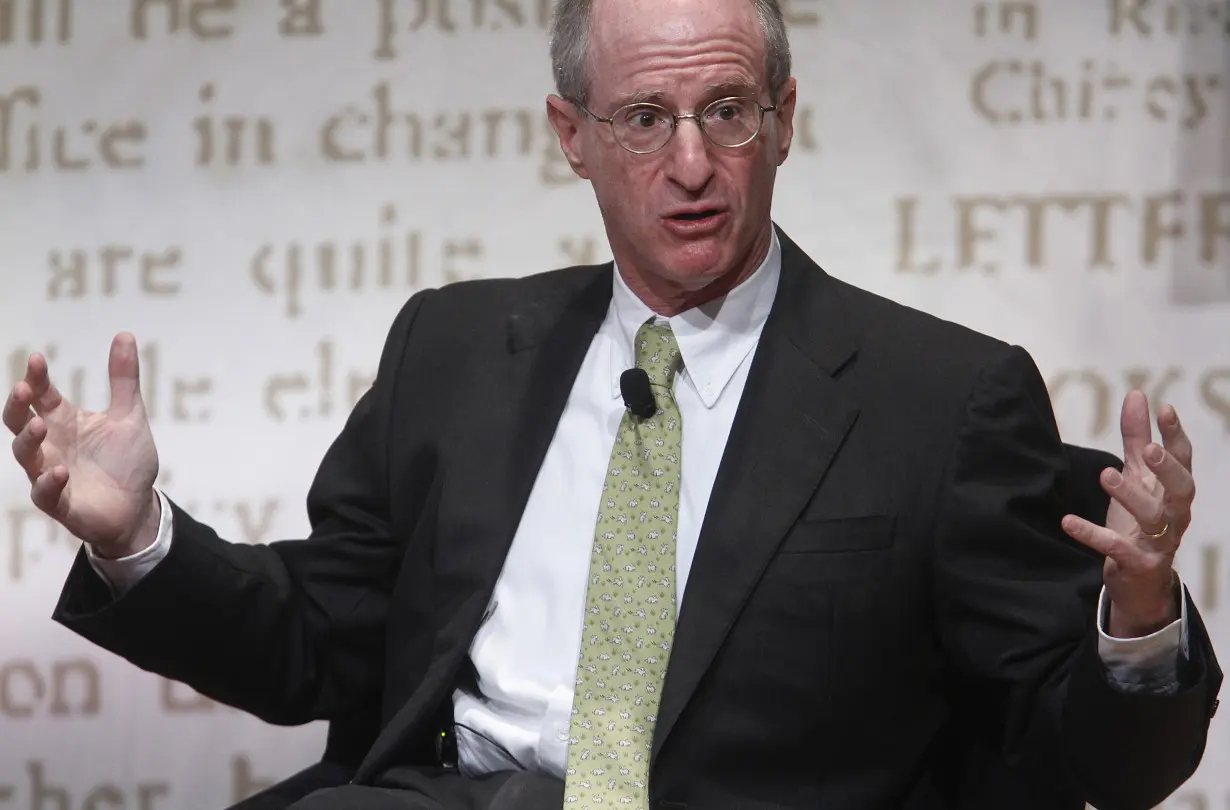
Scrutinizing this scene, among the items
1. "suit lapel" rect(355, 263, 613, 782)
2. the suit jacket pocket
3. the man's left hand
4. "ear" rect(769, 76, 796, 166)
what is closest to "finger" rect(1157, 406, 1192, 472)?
the man's left hand

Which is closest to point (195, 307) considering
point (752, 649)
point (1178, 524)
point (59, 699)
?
point (59, 699)

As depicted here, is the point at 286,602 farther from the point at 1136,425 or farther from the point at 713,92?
the point at 1136,425

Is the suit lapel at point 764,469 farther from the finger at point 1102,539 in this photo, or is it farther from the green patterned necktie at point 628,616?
the finger at point 1102,539

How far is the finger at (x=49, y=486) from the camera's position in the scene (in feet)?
5.35

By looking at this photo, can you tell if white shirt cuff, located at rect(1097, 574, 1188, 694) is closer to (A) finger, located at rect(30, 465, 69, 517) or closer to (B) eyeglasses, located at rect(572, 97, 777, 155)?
(B) eyeglasses, located at rect(572, 97, 777, 155)

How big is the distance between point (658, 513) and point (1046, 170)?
1.07 m

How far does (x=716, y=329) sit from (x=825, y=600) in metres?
Answer: 0.37

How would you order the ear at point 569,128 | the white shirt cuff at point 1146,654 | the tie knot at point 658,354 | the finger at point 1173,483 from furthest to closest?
the ear at point 569,128 < the tie knot at point 658,354 < the white shirt cuff at point 1146,654 < the finger at point 1173,483

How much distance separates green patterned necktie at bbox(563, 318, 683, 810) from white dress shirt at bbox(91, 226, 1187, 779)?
0.03m

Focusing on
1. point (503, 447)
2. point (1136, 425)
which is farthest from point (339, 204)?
point (1136, 425)

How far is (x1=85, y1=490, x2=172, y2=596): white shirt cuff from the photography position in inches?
70.9

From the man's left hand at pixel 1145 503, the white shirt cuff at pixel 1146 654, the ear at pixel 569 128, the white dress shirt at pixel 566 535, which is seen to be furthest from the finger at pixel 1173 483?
the ear at pixel 569 128

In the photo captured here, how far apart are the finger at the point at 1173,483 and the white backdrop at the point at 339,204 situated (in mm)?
1057

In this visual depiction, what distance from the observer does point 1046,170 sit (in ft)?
8.21
